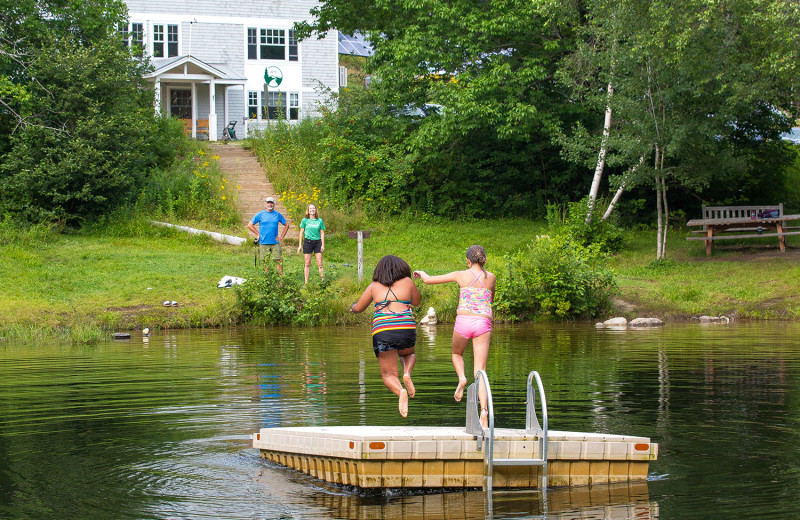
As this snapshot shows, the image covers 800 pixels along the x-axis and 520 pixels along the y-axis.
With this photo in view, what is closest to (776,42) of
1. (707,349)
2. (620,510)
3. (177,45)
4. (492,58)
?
(707,349)

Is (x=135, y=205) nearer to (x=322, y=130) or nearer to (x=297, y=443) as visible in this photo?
(x=322, y=130)

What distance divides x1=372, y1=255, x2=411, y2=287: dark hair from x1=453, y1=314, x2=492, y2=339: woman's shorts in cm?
76

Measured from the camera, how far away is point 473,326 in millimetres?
9578

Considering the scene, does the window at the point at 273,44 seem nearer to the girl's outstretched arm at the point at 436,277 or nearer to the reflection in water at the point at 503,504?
the girl's outstretched arm at the point at 436,277

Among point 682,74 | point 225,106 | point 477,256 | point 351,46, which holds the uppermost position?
point 351,46

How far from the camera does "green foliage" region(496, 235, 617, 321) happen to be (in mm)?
21078

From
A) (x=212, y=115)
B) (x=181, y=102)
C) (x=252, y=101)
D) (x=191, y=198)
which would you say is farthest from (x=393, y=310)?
(x=252, y=101)

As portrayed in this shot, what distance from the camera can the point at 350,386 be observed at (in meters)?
12.8

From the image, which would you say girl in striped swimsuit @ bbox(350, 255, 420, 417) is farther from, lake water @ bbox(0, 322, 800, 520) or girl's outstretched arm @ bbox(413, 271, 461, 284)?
lake water @ bbox(0, 322, 800, 520)

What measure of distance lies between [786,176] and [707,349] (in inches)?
813

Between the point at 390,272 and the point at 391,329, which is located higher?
the point at 390,272

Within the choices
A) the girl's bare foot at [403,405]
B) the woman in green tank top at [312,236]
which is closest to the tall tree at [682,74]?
the woman in green tank top at [312,236]

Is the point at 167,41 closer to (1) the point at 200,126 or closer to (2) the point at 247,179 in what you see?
(1) the point at 200,126

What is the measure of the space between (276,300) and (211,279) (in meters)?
2.88
